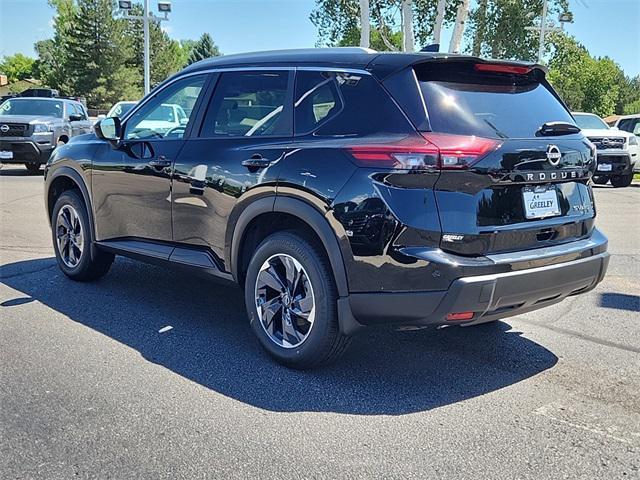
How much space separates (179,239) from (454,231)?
218 centimetres

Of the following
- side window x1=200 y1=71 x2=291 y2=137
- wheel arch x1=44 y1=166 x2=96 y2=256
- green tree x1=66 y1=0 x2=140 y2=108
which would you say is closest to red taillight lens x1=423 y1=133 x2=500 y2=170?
side window x1=200 y1=71 x2=291 y2=137

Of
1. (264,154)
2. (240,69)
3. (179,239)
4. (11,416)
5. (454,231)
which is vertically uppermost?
(240,69)

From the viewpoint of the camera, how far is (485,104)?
12.3 feet

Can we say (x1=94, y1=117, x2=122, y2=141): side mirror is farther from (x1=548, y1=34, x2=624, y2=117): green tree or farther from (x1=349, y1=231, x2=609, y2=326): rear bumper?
(x1=548, y1=34, x2=624, y2=117): green tree

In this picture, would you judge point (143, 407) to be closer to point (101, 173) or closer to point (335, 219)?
point (335, 219)

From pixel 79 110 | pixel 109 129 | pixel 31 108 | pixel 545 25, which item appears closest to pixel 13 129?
pixel 31 108

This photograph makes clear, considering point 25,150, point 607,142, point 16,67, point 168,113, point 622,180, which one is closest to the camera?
point 168,113

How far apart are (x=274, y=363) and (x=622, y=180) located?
15.7 meters

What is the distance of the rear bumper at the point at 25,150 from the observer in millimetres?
14836

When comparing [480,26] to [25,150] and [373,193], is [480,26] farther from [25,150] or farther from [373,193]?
[373,193]

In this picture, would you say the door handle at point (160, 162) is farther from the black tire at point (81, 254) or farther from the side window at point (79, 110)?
the side window at point (79, 110)

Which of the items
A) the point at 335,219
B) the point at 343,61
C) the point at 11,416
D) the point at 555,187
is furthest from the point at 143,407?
the point at 555,187

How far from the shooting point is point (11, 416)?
11.0 ft

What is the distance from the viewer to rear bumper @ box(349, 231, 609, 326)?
132 inches
